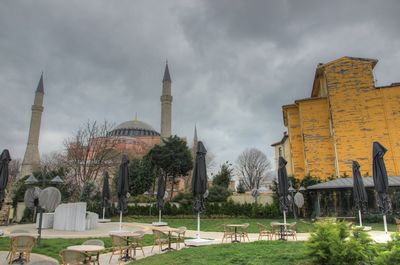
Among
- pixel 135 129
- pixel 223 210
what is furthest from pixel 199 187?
pixel 135 129

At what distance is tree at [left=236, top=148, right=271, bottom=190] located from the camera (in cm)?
5336

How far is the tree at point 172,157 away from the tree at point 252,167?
2092 cm

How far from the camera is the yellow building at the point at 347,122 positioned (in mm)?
26047

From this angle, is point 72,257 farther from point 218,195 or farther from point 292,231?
point 218,195

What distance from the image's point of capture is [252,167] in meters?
53.9

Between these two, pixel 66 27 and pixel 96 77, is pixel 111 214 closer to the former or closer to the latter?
pixel 96 77

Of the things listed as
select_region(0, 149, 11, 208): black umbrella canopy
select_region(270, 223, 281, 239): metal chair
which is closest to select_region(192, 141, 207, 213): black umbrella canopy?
select_region(270, 223, 281, 239): metal chair

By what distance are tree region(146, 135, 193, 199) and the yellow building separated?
40.3ft

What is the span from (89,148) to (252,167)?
110 ft

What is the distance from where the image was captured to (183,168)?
35.0 m

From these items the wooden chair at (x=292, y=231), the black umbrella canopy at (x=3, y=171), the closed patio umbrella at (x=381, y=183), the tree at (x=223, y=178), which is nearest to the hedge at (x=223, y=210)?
the tree at (x=223, y=178)

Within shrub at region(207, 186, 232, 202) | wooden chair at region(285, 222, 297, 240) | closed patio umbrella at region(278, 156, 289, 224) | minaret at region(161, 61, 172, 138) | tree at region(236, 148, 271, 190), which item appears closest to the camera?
wooden chair at region(285, 222, 297, 240)

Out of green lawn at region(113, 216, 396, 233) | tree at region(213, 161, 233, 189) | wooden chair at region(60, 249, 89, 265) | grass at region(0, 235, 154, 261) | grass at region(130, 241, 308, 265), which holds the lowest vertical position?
green lawn at region(113, 216, 396, 233)

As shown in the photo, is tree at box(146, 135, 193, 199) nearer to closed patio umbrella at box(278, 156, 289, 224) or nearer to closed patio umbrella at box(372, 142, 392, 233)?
closed patio umbrella at box(278, 156, 289, 224)
